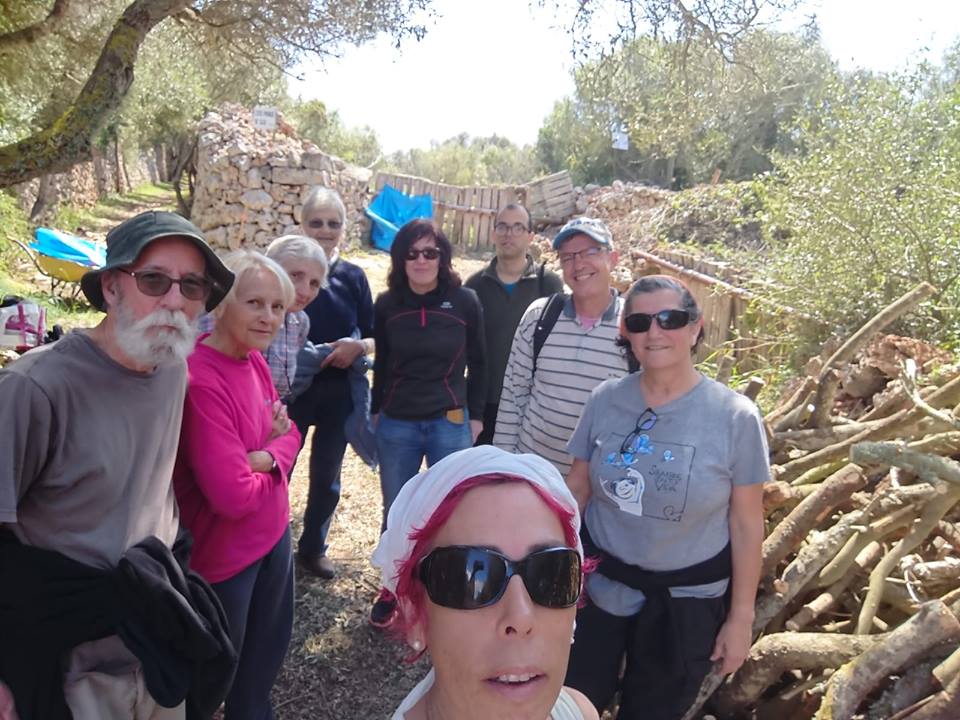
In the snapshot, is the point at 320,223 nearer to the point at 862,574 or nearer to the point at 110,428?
the point at 110,428

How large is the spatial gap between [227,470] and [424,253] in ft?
5.42

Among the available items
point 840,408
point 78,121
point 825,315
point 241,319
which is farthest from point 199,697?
point 825,315

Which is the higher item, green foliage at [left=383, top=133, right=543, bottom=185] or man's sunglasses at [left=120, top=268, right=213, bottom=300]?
green foliage at [left=383, top=133, right=543, bottom=185]

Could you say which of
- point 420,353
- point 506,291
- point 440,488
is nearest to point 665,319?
point 440,488

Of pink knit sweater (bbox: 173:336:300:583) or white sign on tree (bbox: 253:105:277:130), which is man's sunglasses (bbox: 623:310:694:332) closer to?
pink knit sweater (bbox: 173:336:300:583)

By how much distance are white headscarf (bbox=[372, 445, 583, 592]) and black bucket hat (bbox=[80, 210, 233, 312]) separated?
3.23 feet

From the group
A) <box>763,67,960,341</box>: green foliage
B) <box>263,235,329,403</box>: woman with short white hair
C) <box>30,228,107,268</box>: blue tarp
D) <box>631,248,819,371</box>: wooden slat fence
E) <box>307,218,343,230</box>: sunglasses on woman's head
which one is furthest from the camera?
<box>30,228,107,268</box>: blue tarp

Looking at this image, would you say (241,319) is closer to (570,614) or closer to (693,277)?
(570,614)

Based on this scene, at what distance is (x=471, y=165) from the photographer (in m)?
35.3

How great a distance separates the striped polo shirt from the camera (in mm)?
2842

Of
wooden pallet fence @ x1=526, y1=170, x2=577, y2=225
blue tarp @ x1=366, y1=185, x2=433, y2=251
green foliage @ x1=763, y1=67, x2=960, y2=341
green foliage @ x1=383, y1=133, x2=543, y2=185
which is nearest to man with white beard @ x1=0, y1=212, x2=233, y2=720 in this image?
green foliage @ x1=763, y1=67, x2=960, y2=341

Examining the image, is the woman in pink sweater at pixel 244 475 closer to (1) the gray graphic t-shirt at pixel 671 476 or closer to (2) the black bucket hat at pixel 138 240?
(2) the black bucket hat at pixel 138 240

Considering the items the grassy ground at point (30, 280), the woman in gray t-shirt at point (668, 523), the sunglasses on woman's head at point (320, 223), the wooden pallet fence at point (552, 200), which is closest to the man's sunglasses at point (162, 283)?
the woman in gray t-shirt at point (668, 523)

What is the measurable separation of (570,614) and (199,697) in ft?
4.10
